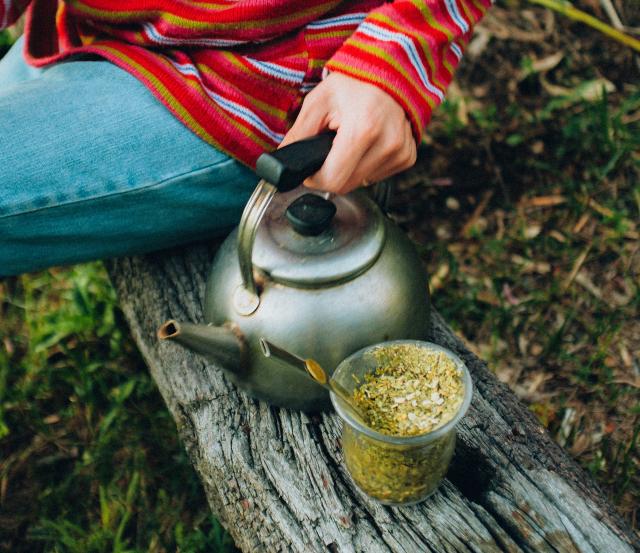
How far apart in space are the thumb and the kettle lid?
Result: 0.32ft

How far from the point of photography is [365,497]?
108 centimetres

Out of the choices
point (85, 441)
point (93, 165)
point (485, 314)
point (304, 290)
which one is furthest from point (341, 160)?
point (85, 441)

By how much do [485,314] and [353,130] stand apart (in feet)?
3.39

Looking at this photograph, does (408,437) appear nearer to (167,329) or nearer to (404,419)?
(404,419)

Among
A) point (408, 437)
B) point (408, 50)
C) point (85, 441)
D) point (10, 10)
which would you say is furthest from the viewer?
point (85, 441)

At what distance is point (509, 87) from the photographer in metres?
2.42

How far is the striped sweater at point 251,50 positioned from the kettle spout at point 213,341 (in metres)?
0.37

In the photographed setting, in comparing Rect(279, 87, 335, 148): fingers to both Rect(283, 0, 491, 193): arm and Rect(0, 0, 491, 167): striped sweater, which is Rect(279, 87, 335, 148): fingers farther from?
Rect(0, 0, 491, 167): striped sweater

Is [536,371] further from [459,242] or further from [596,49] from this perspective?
[596,49]

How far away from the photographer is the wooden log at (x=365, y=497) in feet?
3.34

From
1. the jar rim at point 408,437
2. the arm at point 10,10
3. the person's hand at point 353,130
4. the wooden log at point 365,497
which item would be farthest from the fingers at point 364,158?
the arm at point 10,10

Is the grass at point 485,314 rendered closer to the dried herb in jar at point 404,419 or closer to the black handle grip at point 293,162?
the dried herb in jar at point 404,419

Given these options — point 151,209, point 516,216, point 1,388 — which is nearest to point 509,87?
point 516,216

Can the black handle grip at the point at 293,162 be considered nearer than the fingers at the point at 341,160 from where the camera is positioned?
Yes
